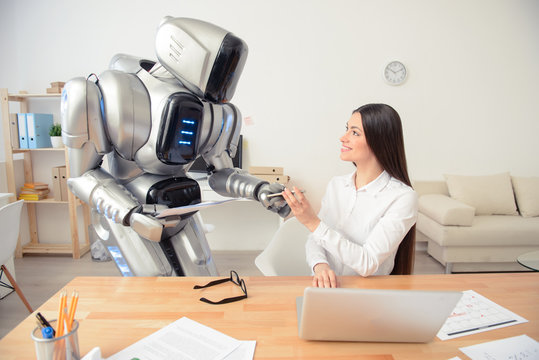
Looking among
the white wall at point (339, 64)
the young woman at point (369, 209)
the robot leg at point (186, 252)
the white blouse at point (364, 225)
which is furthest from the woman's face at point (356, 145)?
the white wall at point (339, 64)

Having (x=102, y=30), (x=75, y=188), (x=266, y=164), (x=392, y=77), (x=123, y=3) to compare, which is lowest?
(x=266, y=164)

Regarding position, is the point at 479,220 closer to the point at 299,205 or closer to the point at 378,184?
the point at 378,184

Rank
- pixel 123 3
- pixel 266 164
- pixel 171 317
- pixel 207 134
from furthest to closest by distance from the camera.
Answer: pixel 266 164 → pixel 123 3 → pixel 207 134 → pixel 171 317

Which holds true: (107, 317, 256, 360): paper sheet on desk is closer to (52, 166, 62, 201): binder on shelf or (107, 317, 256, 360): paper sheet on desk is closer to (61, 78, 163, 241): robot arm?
(61, 78, 163, 241): robot arm

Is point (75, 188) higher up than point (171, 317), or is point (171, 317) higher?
point (75, 188)

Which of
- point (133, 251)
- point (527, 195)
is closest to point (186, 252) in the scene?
point (133, 251)

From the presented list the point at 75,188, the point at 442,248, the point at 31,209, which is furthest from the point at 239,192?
the point at 31,209

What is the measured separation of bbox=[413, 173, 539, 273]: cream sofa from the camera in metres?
2.76

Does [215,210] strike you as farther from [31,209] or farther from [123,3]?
[123,3]

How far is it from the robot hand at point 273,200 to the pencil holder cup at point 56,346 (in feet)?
2.45

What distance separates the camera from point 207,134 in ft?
4.35

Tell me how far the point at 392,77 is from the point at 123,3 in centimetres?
265

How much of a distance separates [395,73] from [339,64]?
0.56 m

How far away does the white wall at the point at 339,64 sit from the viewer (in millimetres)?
3086
